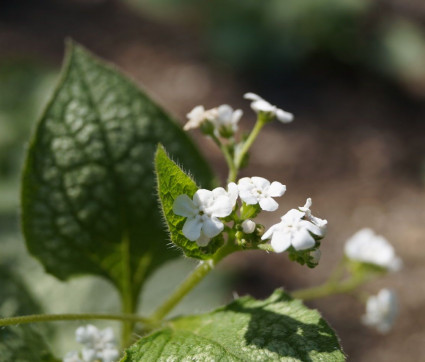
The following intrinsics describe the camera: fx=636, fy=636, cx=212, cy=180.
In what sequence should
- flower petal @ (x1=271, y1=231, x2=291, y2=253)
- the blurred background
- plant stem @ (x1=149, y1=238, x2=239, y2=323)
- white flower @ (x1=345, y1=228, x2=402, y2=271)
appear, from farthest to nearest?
the blurred background → white flower @ (x1=345, y1=228, x2=402, y2=271) → plant stem @ (x1=149, y1=238, x2=239, y2=323) → flower petal @ (x1=271, y1=231, x2=291, y2=253)

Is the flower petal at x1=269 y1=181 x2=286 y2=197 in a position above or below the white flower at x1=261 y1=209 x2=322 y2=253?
above

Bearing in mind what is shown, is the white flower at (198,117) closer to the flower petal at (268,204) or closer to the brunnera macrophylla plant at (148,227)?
the brunnera macrophylla plant at (148,227)

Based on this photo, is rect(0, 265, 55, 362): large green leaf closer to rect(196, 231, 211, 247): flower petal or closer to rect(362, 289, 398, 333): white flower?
rect(196, 231, 211, 247): flower petal

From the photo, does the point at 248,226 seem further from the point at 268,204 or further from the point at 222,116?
the point at 222,116

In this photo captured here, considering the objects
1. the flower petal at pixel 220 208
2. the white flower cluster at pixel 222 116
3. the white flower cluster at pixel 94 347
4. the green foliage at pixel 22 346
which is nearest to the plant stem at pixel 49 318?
the white flower cluster at pixel 94 347

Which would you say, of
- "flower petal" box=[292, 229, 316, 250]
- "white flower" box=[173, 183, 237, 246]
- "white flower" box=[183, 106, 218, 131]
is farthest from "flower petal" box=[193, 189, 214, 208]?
"white flower" box=[183, 106, 218, 131]

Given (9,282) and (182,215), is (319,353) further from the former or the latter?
(9,282)

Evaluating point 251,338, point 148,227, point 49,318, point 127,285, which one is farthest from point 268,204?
point 127,285
